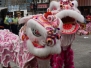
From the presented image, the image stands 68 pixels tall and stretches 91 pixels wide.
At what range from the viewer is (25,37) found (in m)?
2.99

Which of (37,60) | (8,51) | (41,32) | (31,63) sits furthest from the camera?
(8,51)

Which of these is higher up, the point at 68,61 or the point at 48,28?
the point at 48,28

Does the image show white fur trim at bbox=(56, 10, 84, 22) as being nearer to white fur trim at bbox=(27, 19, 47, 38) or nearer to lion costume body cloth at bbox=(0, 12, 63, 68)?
lion costume body cloth at bbox=(0, 12, 63, 68)

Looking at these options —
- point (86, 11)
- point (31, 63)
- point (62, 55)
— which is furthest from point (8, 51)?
point (86, 11)

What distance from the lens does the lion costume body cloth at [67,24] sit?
3.88 meters

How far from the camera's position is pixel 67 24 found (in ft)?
13.6

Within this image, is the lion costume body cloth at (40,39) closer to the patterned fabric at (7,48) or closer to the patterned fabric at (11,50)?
the patterned fabric at (11,50)

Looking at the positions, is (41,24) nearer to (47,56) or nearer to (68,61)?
(47,56)

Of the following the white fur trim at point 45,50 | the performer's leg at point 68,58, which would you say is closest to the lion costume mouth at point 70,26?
the performer's leg at point 68,58

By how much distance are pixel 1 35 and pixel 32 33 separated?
4.18 ft

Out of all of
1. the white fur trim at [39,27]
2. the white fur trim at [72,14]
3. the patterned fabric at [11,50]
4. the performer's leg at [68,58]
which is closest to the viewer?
the white fur trim at [39,27]

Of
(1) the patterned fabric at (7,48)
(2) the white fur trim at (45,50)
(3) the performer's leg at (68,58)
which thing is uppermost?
(2) the white fur trim at (45,50)

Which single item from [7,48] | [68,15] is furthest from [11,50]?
[68,15]

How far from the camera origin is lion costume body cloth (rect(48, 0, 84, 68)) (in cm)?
388
